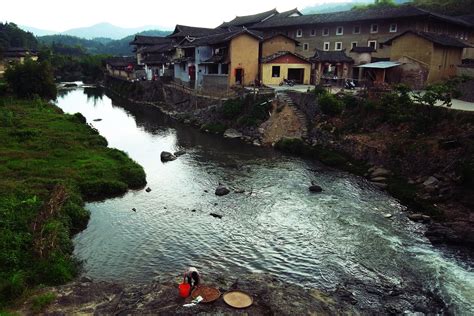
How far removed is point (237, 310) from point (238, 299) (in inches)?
30.4

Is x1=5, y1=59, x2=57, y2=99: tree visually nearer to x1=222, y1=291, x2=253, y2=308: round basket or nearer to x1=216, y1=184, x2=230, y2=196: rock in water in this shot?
x1=216, y1=184, x2=230, y2=196: rock in water

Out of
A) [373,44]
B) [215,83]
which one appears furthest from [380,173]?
[215,83]

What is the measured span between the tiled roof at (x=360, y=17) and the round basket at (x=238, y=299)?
150 ft

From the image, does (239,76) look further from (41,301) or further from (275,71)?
(41,301)

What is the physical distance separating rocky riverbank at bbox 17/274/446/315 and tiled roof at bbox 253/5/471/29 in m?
42.5

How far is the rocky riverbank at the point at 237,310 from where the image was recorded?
14945 mm

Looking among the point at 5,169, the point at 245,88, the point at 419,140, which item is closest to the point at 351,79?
the point at 245,88

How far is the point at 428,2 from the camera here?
8281 centimetres

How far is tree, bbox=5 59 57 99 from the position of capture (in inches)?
2327

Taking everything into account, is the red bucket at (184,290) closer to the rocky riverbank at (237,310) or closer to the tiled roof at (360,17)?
Answer: the rocky riverbank at (237,310)

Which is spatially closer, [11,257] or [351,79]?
[11,257]

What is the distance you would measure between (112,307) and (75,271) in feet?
14.4

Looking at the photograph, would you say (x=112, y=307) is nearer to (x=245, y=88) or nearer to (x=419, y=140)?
(x=419, y=140)

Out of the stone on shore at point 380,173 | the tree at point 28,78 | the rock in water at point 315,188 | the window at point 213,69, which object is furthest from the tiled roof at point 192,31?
the rock in water at point 315,188
